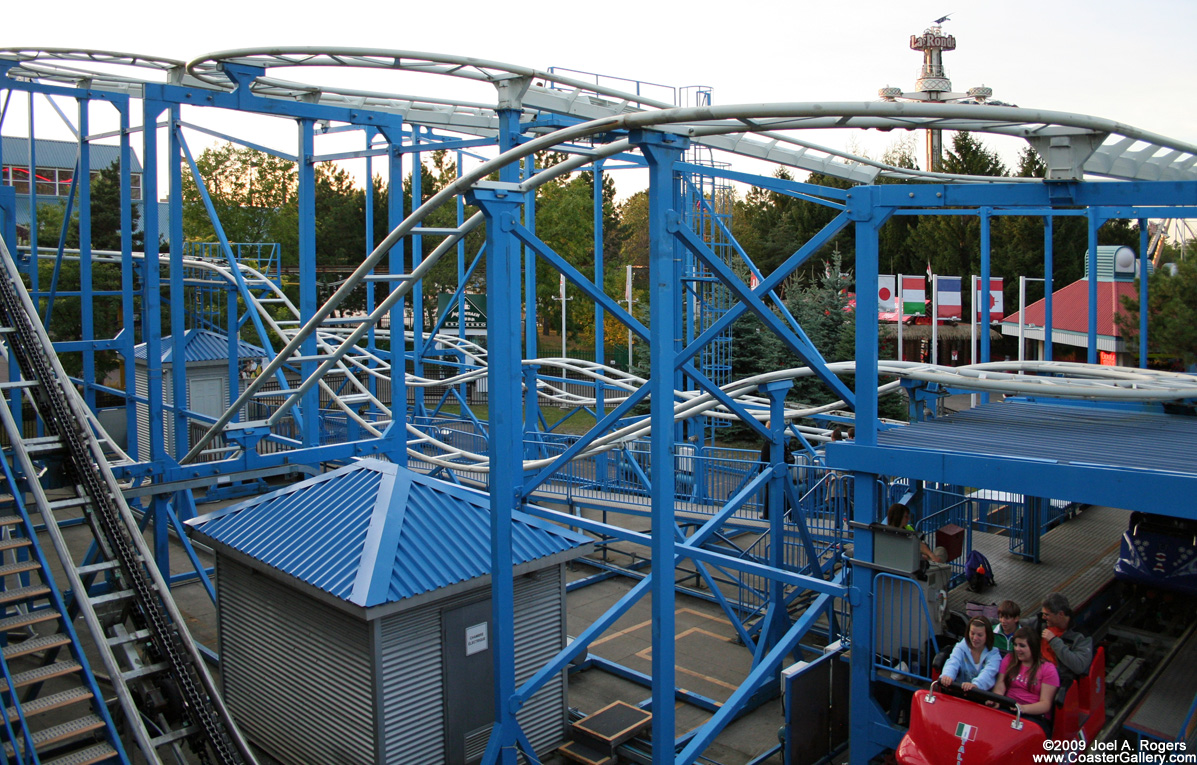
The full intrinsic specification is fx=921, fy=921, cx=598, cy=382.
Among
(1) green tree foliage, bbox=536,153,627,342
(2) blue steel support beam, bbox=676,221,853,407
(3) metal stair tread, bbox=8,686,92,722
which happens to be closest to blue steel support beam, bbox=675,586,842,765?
(2) blue steel support beam, bbox=676,221,853,407

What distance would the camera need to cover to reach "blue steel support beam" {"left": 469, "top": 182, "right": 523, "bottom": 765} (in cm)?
748

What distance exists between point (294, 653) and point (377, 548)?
1.61m

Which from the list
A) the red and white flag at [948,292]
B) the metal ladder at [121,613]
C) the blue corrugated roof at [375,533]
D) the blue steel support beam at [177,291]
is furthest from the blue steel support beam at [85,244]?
the red and white flag at [948,292]

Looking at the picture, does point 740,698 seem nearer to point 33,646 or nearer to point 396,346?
point 33,646

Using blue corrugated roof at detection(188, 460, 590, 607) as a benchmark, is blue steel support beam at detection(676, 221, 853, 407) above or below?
above

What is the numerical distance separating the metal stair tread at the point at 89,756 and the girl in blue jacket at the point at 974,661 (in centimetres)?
609

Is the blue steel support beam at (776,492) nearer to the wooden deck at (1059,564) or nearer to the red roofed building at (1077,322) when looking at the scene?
the wooden deck at (1059,564)

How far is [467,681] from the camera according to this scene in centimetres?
882

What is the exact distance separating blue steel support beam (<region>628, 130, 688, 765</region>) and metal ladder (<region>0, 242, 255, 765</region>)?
135 inches

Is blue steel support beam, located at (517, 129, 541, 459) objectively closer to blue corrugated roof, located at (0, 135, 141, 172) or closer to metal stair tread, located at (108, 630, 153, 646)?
metal stair tread, located at (108, 630, 153, 646)

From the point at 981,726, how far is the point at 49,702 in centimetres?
671

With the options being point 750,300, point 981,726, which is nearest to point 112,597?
point 750,300

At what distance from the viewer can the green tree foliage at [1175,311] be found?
56.3 feet

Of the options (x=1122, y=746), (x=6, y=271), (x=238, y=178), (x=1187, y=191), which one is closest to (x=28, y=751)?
(x=6, y=271)
